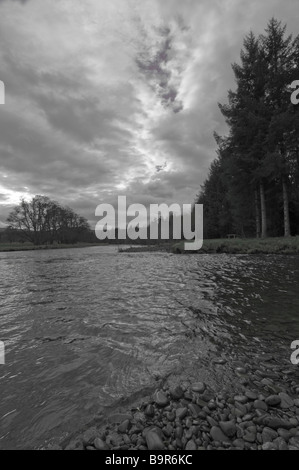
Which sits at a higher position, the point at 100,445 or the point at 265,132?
the point at 265,132

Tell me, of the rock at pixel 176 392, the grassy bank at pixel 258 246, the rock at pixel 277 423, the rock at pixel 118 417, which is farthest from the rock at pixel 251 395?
the grassy bank at pixel 258 246

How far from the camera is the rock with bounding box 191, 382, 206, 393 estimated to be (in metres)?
2.83

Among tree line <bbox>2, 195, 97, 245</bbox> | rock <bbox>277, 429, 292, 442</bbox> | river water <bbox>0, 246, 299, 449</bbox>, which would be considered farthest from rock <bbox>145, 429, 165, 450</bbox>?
tree line <bbox>2, 195, 97, 245</bbox>

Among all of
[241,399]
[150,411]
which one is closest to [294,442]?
[241,399]

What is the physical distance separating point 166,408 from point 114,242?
132 metres

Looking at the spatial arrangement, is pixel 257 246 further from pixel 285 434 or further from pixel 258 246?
pixel 285 434

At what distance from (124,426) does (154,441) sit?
43 cm

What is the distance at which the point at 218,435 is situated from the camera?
2.09 m

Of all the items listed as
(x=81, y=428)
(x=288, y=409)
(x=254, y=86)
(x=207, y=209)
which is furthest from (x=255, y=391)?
(x=207, y=209)

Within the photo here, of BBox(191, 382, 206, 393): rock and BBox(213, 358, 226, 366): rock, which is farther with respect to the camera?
BBox(213, 358, 226, 366): rock

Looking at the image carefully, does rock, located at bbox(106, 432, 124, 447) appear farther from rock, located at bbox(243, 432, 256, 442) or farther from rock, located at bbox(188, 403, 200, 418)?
rock, located at bbox(243, 432, 256, 442)

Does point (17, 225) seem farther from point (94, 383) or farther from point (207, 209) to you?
point (94, 383)

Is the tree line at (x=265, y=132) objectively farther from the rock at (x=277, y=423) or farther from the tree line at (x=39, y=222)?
the tree line at (x=39, y=222)

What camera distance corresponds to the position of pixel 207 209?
48.2 meters
